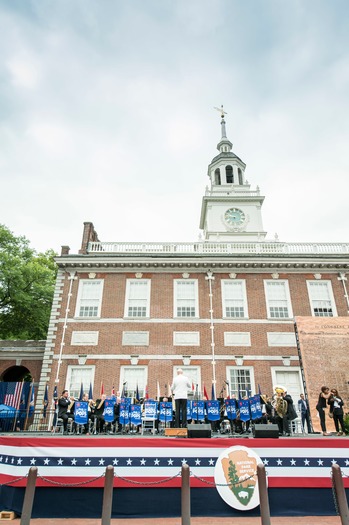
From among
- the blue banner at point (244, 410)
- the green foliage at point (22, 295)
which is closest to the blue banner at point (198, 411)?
the blue banner at point (244, 410)

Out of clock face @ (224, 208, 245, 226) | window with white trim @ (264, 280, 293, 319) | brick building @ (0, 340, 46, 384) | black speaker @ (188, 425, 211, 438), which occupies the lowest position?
black speaker @ (188, 425, 211, 438)

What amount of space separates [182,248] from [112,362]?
846 cm

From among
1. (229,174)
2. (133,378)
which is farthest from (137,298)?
(229,174)

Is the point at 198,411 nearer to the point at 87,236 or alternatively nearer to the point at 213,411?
the point at 213,411

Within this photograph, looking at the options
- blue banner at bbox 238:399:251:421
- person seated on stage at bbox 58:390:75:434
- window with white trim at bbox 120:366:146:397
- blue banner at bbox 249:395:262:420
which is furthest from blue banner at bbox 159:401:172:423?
window with white trim at bbox 120:366:146:397

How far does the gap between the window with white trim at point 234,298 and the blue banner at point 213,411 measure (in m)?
7.48

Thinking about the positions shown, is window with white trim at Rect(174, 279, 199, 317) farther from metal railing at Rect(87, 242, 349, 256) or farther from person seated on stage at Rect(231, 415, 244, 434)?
person seated on stage at Rect(231, 415, 244, 434)

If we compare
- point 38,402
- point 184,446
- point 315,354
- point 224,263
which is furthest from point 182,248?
point 184,446

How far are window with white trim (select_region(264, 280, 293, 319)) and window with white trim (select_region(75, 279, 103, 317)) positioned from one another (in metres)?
9.54

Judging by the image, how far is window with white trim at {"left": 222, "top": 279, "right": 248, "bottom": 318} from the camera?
Result: 807 inches

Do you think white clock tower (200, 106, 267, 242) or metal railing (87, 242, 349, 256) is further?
white clock tower (200, 106, 267, 242)

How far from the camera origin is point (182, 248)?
23.6 meters

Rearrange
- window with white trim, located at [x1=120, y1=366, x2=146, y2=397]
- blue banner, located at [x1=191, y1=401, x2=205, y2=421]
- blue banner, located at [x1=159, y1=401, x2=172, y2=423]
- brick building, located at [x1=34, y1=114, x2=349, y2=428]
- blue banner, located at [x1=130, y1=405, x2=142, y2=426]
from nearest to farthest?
1. blue banner, located at [x1=130, y1=405, x2=142, y2=426]
2. blue banner, located at [x1=159, y1=401, x2=172, y2=423]
3. blue banner, located at [x1=191, y1=401, x2=205, y2=421]
4. window with white trim, located at [x1=120, y1=366, x2=146, y2=397]
5. brick building, located at [x1=34, y1=114, x2=349, y2=428]

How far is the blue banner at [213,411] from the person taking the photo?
43.3ft
